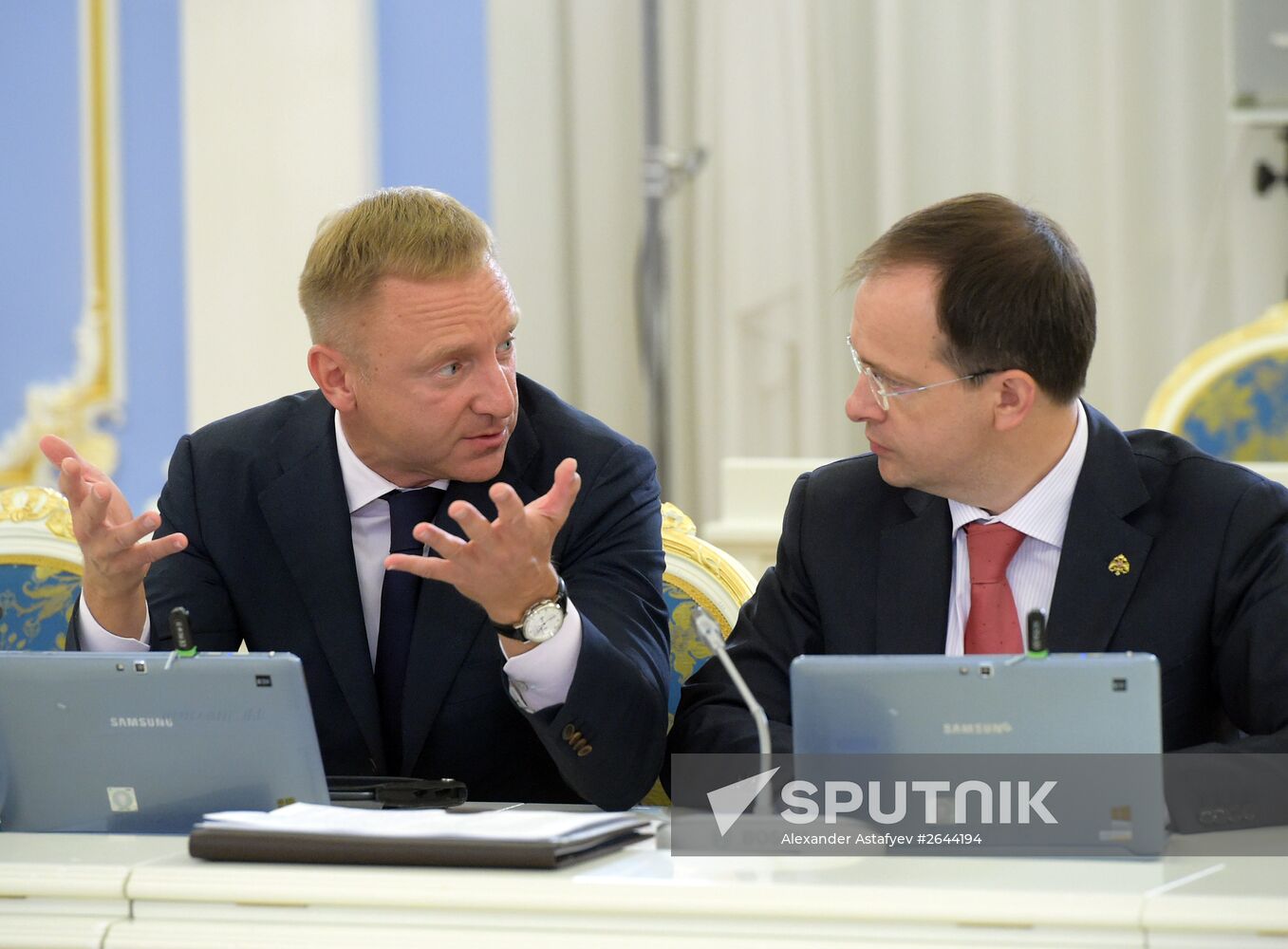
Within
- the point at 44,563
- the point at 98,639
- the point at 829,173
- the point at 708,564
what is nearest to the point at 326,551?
the point at 98,639

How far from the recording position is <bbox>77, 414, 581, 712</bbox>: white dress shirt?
1879mm

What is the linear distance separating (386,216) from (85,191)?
2.78 m

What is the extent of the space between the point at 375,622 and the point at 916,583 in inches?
27.5

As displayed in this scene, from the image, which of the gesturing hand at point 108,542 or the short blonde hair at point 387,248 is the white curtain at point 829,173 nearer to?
the short blonde hair at point 387,248

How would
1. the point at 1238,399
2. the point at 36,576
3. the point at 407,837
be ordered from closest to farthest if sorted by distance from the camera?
1. the point at 407,837
2. the point at 36,576
3. the point at 1238,399

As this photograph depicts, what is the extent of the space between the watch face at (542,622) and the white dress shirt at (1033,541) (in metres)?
0.51

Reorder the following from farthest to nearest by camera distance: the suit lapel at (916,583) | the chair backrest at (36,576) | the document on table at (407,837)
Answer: the chair backrest at (36,576) → the suit lapel at (916,583) → the document on table at (407,837)

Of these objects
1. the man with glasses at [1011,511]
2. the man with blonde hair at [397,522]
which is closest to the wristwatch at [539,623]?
the man with blonde hair at [397,522]

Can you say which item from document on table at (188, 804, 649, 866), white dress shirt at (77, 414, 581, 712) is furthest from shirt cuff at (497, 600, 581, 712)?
document on table at (188, 804, 649, 866)

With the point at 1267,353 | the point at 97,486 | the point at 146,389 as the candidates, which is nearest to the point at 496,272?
the point at 97,486

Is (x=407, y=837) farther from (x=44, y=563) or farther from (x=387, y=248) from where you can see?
(x=44, y=563)

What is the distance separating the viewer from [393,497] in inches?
90.2

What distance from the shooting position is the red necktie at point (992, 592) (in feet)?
6.68

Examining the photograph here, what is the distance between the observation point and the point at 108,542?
6.56 ft
